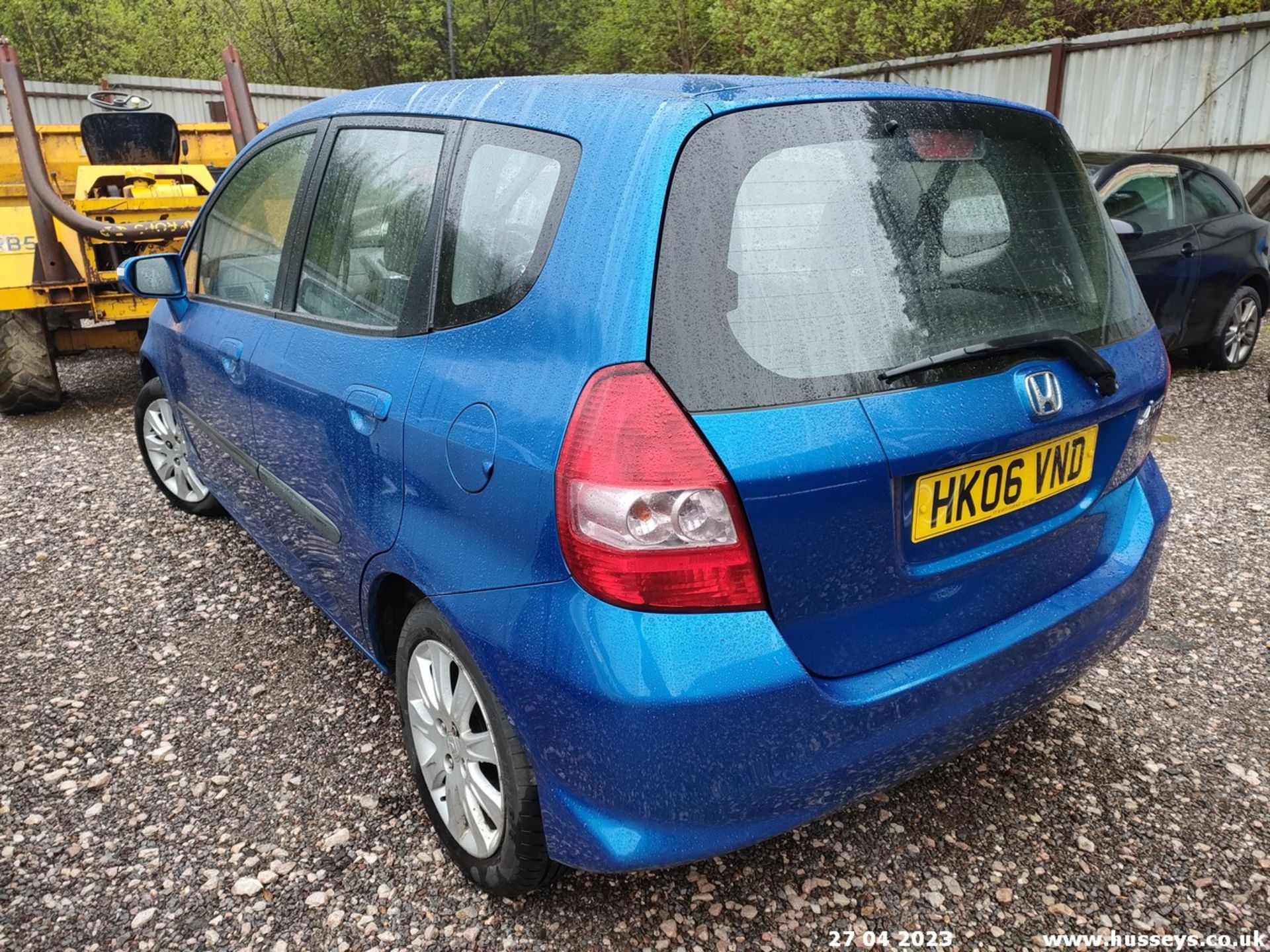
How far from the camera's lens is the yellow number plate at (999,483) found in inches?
67.4

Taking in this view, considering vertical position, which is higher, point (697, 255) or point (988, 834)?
point (697, 255)

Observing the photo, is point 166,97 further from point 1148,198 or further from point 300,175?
point 300,175

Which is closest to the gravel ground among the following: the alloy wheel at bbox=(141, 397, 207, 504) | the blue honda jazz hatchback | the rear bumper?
the blue honda jazz hatchback

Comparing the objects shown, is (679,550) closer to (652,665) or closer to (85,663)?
(652,665)

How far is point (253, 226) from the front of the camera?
3.03m

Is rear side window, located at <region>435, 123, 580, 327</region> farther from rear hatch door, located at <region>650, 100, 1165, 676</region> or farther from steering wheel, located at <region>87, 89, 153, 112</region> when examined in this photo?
steering wheel, located at <region>87, 89, 153, 112</region>

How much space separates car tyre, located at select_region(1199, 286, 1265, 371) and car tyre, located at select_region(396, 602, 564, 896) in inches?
270

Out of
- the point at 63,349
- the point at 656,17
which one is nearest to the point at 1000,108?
the point at 63,349

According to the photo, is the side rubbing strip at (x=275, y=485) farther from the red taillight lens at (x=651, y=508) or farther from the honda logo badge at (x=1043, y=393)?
the honda logo badge at (x=1043, y=393)

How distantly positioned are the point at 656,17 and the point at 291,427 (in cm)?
2088

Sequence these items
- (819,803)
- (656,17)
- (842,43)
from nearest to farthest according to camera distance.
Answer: (819,803), (842,43), (656,17)

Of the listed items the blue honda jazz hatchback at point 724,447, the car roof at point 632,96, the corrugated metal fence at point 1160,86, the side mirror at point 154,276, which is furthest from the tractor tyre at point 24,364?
the corrugated metal fence at point 1160,86

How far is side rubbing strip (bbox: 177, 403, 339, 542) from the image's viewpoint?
2.49 meters

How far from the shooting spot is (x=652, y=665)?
1.52 meters
